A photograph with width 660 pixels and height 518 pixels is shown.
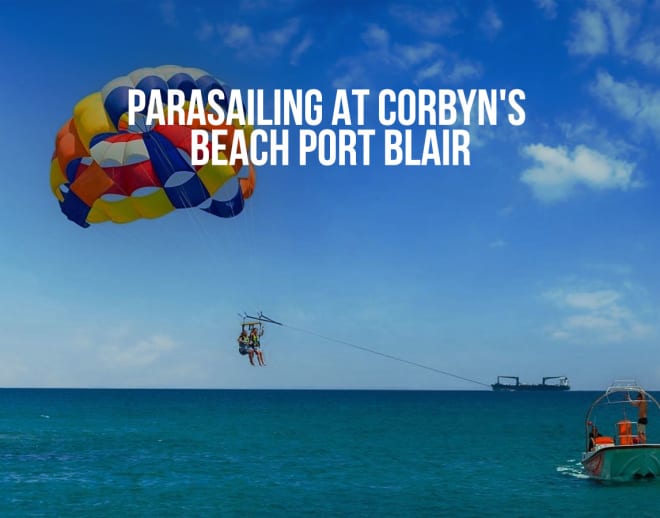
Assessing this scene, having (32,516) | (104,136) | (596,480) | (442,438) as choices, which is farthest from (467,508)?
(442,438)

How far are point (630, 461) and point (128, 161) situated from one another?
2072cm

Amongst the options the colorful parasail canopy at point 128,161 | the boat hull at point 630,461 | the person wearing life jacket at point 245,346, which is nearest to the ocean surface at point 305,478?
the boat hull at point 630,461

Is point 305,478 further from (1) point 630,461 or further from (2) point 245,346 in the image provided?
(1) point 630,461

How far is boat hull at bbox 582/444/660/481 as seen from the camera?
88.1 ft

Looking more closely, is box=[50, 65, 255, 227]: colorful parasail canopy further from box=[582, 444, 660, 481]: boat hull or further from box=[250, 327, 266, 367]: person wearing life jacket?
box=[582, 444, 660, 481]: boat hull

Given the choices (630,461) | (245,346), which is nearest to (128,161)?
(245,346)

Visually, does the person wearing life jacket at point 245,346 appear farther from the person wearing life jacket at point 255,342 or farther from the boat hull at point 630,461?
the boat hull at point 630,461

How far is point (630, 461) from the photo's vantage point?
88.5 feet

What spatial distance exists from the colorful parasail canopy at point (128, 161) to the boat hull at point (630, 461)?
17.2 m

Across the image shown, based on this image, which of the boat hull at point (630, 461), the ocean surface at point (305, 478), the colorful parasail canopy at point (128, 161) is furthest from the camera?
the boat hull at point (630, 461)

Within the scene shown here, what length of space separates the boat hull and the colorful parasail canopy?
676 inches

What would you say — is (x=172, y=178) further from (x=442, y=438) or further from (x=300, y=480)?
(x=442, y=438)

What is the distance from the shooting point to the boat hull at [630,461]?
88.1ft

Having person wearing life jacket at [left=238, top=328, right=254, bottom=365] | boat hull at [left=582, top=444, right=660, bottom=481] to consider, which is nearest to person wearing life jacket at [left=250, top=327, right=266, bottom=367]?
person wearing life jacket at [left=238, top=328, right=254, bottom=365]
